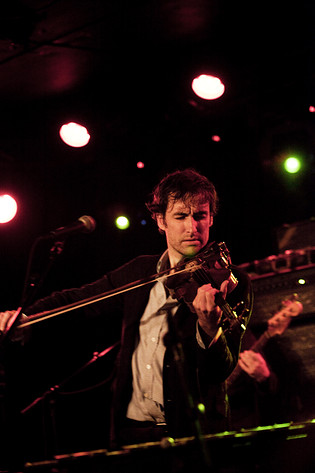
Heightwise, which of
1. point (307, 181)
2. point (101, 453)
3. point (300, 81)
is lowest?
point (101, 453)

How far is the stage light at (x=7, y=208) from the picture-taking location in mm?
5238

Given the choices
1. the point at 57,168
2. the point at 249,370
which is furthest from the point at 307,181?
the point at 57,168

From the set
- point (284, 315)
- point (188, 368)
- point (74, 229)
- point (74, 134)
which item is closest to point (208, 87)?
point (74, 134)

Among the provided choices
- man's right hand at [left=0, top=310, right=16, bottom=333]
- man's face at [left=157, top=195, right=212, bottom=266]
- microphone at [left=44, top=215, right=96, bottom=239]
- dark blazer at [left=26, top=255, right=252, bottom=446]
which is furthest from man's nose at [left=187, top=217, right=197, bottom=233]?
man's right hand at [left=0, top=310, right=16, bottom=333]

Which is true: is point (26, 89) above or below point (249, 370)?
above

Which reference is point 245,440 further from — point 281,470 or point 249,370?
point 249,370

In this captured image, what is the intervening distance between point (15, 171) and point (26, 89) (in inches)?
35.1

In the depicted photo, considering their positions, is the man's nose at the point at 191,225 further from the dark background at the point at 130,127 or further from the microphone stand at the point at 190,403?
the dark background at the point at 130,127

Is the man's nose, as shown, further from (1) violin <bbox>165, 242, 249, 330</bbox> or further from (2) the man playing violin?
(1) violin <bbox>165, 242, 249, 330</bbox>

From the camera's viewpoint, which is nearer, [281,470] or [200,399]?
[281,470]

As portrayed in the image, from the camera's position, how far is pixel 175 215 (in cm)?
333

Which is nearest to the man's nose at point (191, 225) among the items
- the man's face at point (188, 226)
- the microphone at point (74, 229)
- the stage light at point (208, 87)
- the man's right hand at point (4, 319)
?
the man's face at point (188, 226)

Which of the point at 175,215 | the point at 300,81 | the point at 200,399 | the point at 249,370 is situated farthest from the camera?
the point at 300,81

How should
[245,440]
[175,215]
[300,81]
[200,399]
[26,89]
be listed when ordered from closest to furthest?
[245,440], [200,399], [175,215], [300,81], [26,89]
